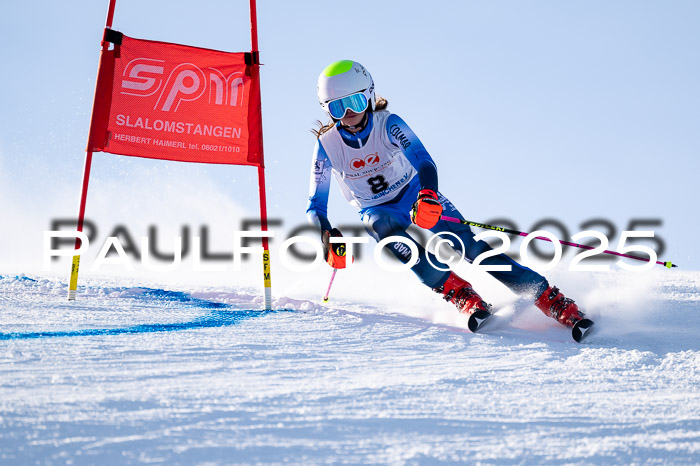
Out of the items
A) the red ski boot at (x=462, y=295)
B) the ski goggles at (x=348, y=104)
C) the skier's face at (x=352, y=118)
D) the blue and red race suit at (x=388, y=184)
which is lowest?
the red ski boot at (x=462, y=295)

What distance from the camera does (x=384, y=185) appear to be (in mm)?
3895

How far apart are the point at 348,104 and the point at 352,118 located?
0.09 m

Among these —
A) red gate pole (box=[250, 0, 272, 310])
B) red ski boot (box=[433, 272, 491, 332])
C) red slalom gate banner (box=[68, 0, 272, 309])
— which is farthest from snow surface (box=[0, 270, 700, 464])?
red slalom gate banner (box=[68, 0, 272, 309])

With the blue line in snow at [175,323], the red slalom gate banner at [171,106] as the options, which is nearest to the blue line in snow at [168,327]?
the blue line in snow at [175,323]

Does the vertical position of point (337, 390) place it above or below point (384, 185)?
below

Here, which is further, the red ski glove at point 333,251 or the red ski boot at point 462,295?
the red ski glove at point 333,251

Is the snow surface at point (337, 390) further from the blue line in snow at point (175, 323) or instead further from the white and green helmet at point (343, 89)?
the white and green helmet at point (343, 89)

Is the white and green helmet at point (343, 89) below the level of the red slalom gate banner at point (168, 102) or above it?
below

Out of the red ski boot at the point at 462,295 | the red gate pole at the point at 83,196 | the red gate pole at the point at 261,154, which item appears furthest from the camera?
the red gate pole at the point at 261,154

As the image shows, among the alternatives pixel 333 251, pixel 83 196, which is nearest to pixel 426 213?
pixel 333 251

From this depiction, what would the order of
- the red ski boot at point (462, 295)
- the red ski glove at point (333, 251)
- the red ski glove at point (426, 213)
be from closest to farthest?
the red ski glove at point (426, 213) < the red ski boot at point (462, 295) < the red ski glove at point (333, 251)

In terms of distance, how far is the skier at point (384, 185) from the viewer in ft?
11.7

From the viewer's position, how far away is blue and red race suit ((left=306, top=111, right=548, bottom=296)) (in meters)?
3.63

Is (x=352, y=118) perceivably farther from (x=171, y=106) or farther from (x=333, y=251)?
(x=171, y=106)
